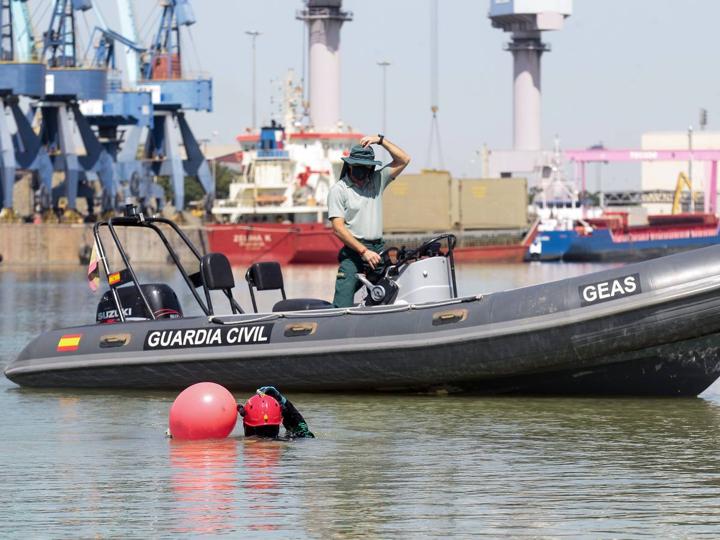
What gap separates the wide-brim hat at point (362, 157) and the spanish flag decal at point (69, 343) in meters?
2.71

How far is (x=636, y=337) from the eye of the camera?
11000 millimetres

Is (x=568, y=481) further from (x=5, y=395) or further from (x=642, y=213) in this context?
(x=642, y=213)

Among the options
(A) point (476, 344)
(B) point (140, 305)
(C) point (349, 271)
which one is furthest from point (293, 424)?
(B) point (140, 305)

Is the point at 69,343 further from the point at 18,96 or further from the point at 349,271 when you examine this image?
the point at 18,96

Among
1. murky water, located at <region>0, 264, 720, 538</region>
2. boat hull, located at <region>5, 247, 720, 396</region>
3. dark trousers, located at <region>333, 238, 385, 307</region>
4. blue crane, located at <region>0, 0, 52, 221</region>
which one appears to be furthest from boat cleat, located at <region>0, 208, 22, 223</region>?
dark trousers, located at <region>333, 238, 385, 307</region>

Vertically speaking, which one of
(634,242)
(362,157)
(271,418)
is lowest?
(634,242)

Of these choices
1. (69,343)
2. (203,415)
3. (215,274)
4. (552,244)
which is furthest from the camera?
(552,244)

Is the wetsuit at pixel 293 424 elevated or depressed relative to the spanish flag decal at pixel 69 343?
depressed

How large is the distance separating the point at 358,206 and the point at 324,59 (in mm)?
84423

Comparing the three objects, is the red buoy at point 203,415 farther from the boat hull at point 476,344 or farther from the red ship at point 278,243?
the red ship at point 278,243

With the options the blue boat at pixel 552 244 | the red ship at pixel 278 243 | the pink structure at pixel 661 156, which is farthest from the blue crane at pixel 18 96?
the pink structure at pixel 661 156

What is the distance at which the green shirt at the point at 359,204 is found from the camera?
39.1 ft

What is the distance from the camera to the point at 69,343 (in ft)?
41.8

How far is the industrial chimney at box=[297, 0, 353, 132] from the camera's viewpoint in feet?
311
